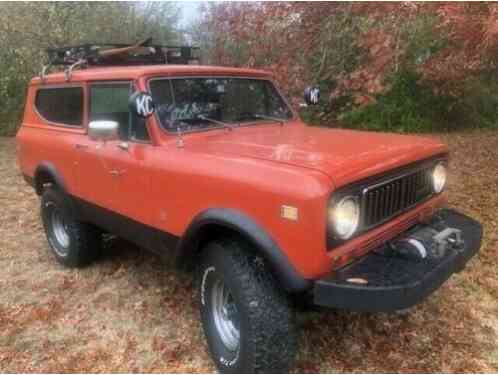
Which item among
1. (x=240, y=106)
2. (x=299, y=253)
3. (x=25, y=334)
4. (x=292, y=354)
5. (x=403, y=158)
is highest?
(x=240, y=106)

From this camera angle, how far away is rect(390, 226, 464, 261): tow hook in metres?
2.46

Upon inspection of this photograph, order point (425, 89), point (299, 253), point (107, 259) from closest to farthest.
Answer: point (299, 253), point (107, 259), point (425, 89)

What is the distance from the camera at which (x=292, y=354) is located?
2518 millimetres

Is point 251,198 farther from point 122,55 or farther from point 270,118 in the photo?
point 122,55

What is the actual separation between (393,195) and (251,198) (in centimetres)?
91

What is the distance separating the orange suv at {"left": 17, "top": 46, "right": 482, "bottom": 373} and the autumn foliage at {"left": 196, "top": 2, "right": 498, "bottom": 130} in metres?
1.75

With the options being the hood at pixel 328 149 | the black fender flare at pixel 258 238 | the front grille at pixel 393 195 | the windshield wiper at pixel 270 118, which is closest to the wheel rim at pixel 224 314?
the black fender flare at pixel 258 238

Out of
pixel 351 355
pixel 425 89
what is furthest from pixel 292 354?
pixel 425 89

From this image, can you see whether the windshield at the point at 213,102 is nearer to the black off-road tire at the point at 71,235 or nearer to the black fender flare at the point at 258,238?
the black fender flare at the point at 258,238

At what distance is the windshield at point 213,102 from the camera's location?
3.23 m

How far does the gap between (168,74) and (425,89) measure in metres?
9.36

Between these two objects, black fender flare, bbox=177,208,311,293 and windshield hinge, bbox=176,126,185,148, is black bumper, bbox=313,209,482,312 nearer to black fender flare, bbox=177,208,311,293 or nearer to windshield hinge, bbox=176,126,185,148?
black fender flare, bbox=177,208,311,293

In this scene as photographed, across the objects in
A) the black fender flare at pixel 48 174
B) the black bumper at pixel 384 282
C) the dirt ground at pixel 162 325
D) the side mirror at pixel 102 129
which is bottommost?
the dirt ground at pixel 162 325

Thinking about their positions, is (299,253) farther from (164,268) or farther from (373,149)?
(164,268)
